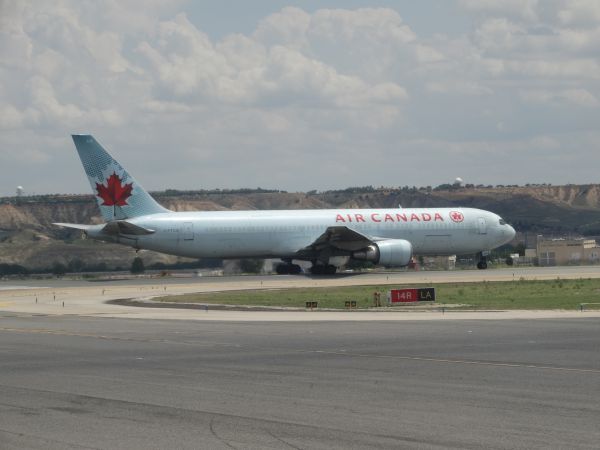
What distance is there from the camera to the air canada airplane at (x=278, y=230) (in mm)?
66750

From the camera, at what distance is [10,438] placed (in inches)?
589

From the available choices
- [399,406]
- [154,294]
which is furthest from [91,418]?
[154,294]

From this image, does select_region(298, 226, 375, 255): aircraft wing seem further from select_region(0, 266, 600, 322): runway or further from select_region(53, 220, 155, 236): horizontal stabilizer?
select_region(53, 220, 155, 236): horizontal stabilizer

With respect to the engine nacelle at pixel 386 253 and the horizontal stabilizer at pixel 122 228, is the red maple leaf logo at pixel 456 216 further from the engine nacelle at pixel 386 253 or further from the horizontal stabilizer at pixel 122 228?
the horizontal stabilizer at pixel 122 228

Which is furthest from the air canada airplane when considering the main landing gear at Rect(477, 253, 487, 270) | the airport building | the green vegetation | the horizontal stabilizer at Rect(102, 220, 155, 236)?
the airport building

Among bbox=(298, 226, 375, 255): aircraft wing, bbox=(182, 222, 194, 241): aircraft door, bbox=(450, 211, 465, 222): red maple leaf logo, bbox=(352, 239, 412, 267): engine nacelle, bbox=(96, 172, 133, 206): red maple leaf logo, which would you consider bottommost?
bbox=(352, 239, 412, 267): engine nacelle

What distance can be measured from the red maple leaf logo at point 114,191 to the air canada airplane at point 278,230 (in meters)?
0.06

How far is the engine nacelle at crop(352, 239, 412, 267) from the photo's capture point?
2655 inches

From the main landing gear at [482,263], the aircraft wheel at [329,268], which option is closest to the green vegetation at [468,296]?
the aircraft wheel at [329,268]

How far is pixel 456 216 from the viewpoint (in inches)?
2864

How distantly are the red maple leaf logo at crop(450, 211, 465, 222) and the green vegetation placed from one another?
14593 millimetres

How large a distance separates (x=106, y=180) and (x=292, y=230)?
11.9 metres

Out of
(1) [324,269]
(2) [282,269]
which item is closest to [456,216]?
(1) [324,269]

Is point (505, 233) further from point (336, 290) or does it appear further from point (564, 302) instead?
point (564, 302)
